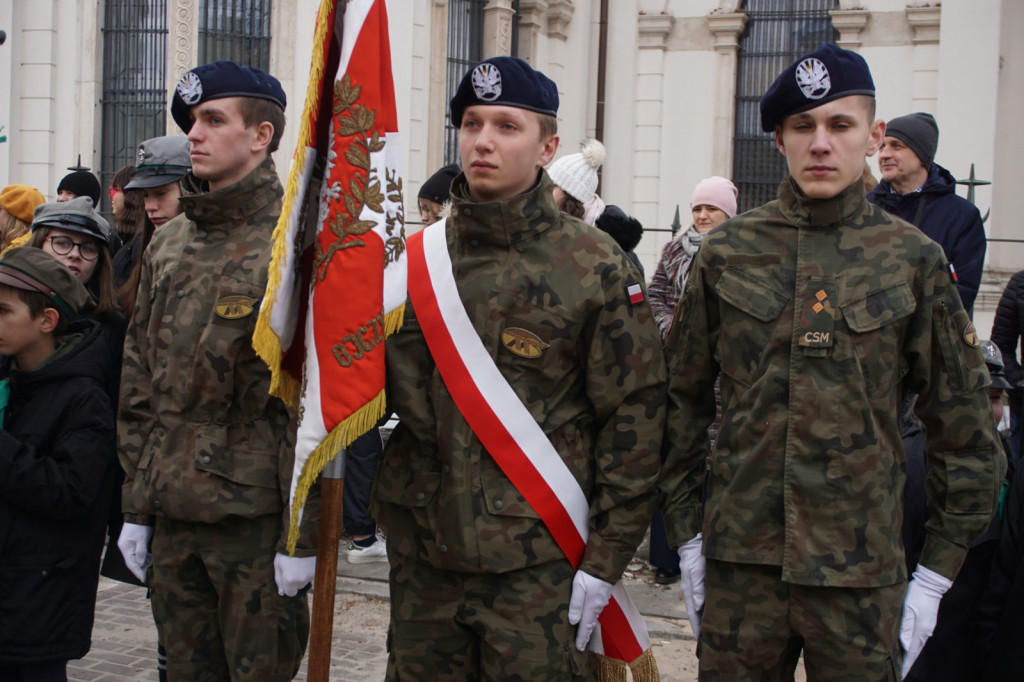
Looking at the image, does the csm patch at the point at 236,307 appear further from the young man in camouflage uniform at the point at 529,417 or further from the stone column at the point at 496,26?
the stone column at the point at 496,26

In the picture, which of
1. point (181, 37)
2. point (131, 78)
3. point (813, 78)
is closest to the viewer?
point (813, 78)

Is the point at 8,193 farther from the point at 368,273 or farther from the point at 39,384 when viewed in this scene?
the point at 368,273

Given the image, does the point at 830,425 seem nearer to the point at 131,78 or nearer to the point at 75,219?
the point at 75,219

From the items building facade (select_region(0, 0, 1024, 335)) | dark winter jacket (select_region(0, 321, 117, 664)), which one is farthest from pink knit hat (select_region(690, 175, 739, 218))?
building facade (select_region(0, 0, 1024, 335))

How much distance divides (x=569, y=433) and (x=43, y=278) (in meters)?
1.94

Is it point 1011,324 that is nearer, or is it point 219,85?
point 219,85

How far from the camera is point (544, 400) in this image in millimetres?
2984

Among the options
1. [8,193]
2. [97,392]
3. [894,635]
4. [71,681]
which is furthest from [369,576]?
[894,635]

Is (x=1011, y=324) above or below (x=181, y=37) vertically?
below

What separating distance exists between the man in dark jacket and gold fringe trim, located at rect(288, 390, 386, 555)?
8.79 ft

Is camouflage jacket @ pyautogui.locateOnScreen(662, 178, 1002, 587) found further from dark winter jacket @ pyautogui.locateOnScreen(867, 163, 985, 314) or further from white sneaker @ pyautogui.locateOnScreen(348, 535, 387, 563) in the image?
white sneaker @ pyautogui.locateOnScreen(348, 535, 387, 563)

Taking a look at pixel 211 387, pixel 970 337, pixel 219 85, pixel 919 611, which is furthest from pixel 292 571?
pixel 970 337

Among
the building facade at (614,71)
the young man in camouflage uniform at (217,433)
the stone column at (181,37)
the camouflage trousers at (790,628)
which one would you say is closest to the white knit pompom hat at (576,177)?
the young man in camouflage uniform at (217,433)

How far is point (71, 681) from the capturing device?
479 centimetres
